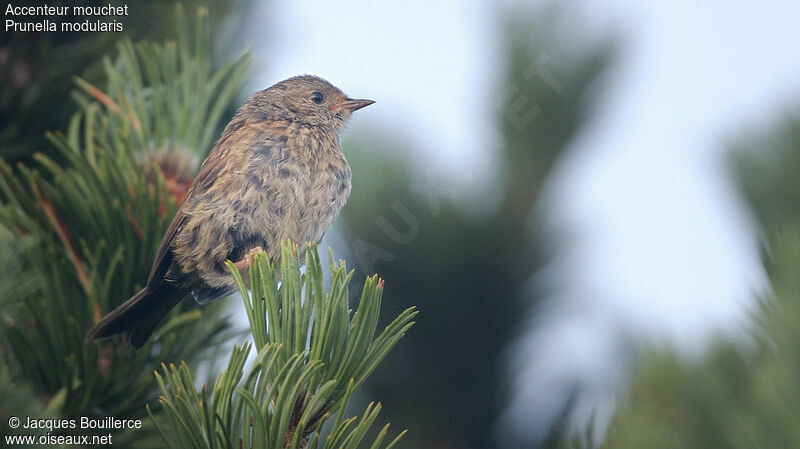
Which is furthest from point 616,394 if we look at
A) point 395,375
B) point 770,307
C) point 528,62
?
point 528,62

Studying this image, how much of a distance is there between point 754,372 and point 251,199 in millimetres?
1402

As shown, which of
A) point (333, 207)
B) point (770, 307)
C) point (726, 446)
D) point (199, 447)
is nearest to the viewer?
point (199, 447)

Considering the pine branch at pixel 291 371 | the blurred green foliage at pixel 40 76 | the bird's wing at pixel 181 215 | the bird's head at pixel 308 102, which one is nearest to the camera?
the pine branch at pixel 291 371

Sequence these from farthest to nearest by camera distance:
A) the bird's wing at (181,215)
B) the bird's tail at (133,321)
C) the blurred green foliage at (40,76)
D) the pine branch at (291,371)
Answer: the blurred green foliage at (40,76) → the bird's wing at (181,215) → the bird's tail at (133,321) → the pine branch at (291,371)

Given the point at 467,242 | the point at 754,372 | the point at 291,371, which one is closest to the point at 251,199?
the point at 467,242

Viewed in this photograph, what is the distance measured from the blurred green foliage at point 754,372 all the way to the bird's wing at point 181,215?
39.0 inches

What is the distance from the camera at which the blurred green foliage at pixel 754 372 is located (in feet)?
3.88

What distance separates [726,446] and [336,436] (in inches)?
27.7

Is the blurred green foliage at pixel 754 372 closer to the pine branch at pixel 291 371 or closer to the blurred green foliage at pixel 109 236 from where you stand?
the pine branch at pixel 291 371

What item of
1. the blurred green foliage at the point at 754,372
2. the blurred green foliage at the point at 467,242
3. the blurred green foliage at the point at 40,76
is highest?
the blurred green foliage at the point at 40,76

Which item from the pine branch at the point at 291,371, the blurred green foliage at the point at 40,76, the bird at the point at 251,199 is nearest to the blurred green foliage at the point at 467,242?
the bird at the point at 251,199

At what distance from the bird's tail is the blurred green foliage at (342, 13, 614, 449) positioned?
462mm

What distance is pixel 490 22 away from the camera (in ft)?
7.06

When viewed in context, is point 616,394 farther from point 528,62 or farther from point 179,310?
point 179,310
